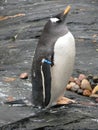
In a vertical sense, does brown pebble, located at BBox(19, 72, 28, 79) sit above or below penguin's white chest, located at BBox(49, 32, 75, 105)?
below

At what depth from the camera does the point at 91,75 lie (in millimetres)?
5746

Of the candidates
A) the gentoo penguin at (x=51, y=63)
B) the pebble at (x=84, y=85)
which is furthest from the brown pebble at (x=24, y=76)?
the gentoo penguin at (x=51, y=63)

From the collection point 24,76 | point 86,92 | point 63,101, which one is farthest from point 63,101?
point 24,76

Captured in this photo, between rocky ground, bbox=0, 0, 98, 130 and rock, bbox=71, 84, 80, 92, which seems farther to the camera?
rock, bbox=71, 84, 80, 92

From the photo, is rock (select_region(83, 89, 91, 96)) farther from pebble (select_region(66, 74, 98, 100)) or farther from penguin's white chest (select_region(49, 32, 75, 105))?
penguin's white chest (select_region(49, 32, 75, 105))

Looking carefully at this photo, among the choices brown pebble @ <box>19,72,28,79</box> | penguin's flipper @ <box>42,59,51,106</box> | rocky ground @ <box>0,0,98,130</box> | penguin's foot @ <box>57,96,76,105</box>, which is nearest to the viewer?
rocky ground @ <box>0,0,98,130</box>

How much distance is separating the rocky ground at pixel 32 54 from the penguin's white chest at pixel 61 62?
22 centimetres

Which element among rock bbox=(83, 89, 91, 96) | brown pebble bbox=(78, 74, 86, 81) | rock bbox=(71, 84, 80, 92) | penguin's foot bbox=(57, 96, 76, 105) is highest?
penguin's foot bbox=(57, 96, 76, 105)

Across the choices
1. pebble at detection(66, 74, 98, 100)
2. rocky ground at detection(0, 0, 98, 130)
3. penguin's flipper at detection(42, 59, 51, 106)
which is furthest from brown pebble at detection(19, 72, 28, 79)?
penguin's flipper at detection(42, 59, 51, 106)

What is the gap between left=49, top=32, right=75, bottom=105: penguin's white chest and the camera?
4.53m

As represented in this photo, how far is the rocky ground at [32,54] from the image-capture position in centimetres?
441

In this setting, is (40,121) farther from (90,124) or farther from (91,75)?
(91,75)

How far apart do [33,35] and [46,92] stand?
3280 millimetres

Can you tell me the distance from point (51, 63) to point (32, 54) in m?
2.21
